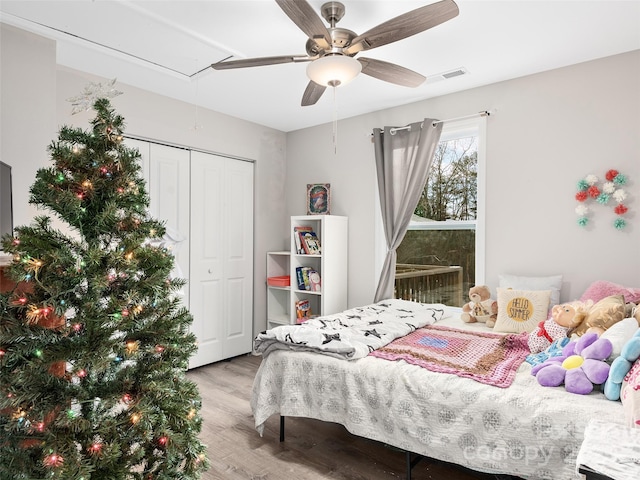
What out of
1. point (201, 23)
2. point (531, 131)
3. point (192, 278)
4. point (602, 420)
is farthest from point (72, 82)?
point (602, 420)

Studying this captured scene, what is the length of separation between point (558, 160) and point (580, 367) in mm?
1822

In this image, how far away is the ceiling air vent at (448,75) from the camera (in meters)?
2.97

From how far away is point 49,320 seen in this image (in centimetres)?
118

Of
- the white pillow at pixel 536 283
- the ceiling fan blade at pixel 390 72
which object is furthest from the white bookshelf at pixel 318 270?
the ceiling fan blade at pixel 390 72

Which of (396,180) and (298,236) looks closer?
(396,180)

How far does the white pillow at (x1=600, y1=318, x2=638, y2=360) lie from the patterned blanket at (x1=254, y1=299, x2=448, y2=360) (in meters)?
1.13

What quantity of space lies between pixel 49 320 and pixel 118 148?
60cm

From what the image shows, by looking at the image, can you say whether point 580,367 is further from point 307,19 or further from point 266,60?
→ point 266,60

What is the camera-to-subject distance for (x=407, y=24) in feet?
5.87

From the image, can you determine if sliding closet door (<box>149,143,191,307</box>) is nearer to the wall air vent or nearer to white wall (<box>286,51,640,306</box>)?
white wall (<box>286,51,640,306</box>)

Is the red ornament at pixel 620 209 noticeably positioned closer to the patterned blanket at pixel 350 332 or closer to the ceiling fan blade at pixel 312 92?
the patterned blanket at pixel 350 332

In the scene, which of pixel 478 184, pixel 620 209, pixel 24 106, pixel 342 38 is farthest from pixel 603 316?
pixel 24 106

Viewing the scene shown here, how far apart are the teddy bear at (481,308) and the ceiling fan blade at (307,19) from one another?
2233 mm

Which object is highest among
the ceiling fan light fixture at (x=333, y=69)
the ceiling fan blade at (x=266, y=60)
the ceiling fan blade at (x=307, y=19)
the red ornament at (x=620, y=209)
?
the ceiling fan blade at (x=307, y=19)
